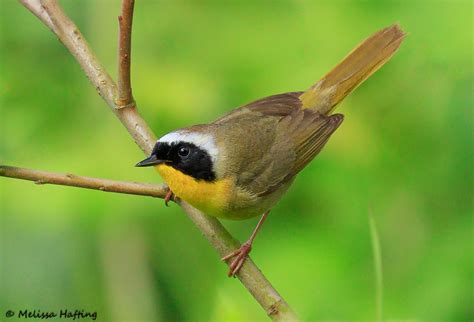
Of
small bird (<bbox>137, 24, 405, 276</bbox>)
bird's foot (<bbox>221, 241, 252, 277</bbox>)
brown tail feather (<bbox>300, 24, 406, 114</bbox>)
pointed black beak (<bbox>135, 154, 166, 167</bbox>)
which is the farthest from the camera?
brown tail feather (<bbox>300, 24, 406, 114</bbox>)

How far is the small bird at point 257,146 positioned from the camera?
3170 millimetres

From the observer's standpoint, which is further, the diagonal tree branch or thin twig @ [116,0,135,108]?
the diagonal tree branch

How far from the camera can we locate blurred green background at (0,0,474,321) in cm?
322

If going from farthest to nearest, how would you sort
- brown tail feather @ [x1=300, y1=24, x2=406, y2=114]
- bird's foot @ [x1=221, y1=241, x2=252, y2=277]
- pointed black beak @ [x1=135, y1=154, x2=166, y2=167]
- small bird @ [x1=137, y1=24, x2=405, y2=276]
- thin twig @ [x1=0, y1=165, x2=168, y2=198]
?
1. brown tail feather @ [x1=300, y1=24, x2=406, y2=114]
2. small bird @ [x1=137, y1=24, x2=405, y2=276]
3. pointed black beak @ [x1=135, y1=154, x2=166, y2=167]
4. bird's foot @ [x1=221, y1=241, x2=252, y2=277]
5. thin twig @ [x1=0, y1=165, x2=168, y2=198]

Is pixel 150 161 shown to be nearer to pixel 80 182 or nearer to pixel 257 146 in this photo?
pixel 80 182

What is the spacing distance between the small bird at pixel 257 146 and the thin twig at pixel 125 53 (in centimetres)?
26

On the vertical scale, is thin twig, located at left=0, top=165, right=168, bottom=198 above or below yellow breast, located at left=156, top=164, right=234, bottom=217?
below

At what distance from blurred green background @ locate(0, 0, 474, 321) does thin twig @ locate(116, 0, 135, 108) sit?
831mm

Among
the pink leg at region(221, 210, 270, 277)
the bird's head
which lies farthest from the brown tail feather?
the pink leg at region(221, 210, 270, 277)

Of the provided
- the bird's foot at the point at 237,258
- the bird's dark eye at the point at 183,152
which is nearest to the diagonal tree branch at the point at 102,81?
the bird's foot at the point at 237,258

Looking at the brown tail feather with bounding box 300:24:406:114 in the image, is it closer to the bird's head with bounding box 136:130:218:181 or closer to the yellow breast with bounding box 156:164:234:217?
the bird's head with bounding box 136:130:218:181

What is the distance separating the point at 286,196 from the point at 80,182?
1540 mm

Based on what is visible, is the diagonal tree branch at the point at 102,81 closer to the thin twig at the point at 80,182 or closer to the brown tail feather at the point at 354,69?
the thin twig at the point at 80,182

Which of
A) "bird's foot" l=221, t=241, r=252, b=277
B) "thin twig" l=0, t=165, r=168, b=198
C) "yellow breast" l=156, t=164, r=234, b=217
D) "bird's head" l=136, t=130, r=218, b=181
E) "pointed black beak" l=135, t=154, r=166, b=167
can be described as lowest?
"bird's foot" l=221, t=241, r=252, b=277
